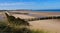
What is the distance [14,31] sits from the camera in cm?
874

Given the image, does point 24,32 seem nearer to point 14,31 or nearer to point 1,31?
point 14,31

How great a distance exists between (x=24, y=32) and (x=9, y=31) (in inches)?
27.7

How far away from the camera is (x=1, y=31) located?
8.99m

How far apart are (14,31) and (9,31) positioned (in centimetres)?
22

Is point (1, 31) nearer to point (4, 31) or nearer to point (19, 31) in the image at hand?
point (4, 31)

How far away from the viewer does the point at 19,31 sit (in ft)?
28.3

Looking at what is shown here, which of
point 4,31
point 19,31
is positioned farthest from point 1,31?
point 19,31

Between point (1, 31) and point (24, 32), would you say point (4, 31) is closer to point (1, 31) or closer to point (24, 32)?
point (1, 31)

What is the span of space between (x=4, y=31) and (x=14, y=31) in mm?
478

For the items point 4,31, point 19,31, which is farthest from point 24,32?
point 4,31

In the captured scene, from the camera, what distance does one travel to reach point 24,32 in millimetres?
8523

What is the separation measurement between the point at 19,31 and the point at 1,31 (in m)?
0.92

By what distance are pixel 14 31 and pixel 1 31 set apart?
67 centimetres

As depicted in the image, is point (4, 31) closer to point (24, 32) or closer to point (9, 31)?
point (9, 31)
